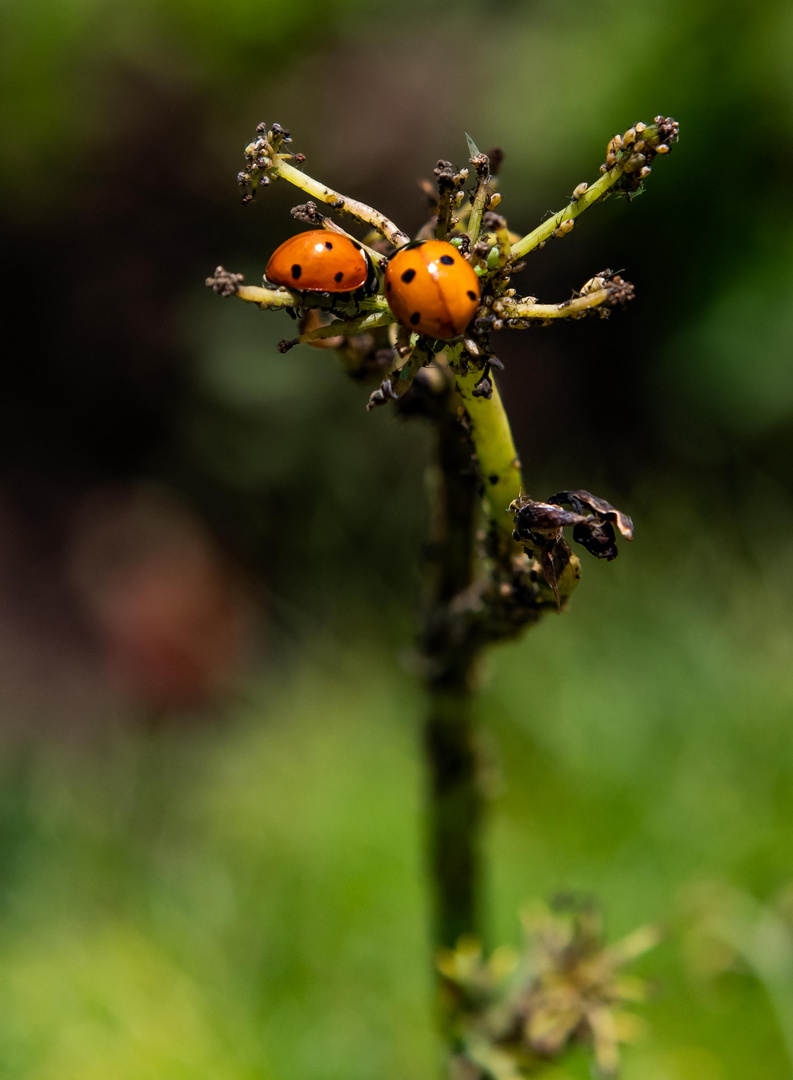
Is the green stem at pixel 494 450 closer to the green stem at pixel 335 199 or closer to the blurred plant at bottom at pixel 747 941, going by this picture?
the green stem at pixel 335 199

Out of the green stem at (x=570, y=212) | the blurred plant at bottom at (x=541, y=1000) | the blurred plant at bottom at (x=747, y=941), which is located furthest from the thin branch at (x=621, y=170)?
the blurred plant at bottom at (x=747, y=941)

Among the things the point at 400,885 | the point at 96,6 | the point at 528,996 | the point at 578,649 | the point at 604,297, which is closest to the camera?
the point at 604,297

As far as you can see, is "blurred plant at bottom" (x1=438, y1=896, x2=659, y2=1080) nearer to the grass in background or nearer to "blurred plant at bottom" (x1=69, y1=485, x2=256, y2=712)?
the grass in background

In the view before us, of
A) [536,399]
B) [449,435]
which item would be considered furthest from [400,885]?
[536,399]

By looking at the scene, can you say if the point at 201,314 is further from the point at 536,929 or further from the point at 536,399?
the point at 536,929

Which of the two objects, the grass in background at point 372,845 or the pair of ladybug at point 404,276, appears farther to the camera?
the grass in background at point 372,845

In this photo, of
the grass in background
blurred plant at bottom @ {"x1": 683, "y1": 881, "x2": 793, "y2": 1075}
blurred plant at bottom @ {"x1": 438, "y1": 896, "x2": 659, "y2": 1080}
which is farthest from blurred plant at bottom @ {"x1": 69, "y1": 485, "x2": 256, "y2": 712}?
blurred plant at bottom @ {"x1": 438, "y1": 896, "x2": 659, "y2": 1080}

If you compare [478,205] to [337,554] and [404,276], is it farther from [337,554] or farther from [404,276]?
[337,554]
